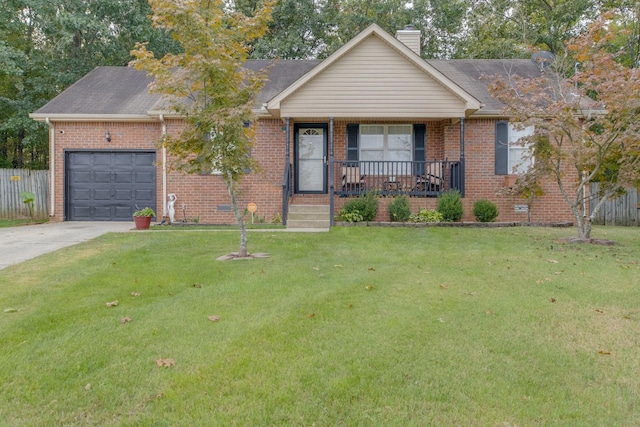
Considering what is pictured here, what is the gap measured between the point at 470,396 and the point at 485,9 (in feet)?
80.8

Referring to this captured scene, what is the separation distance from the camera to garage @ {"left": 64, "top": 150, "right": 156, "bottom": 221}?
44.0ft

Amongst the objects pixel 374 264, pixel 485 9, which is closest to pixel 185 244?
pixel 374 264

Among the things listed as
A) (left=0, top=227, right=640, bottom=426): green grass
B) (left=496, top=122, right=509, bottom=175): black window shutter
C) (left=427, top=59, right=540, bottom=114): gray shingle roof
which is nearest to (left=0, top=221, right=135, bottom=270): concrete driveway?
(left=0, top=227, right=640, bottom=426): green grass

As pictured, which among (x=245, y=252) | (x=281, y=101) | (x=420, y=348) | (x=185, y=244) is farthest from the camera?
(x=281, y=101)

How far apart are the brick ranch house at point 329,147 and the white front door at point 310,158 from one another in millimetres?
30

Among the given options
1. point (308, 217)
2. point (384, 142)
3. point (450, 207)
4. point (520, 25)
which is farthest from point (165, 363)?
point (520, 25)

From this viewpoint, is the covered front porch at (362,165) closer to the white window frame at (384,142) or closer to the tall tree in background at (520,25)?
the white window frame at (384,142)

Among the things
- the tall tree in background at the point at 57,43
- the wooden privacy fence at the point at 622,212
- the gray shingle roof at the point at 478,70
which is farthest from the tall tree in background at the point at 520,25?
the tall tree in background at the point at 57,43

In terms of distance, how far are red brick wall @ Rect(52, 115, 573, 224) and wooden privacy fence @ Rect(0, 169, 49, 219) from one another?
2812mm

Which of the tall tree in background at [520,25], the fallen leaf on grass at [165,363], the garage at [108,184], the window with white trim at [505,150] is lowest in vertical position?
the fallen leaf on grass at [165,363]

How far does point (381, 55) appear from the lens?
39.8ft

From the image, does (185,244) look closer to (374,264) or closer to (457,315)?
(374,264)

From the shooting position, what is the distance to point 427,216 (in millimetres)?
11602

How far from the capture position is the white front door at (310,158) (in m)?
13.5
